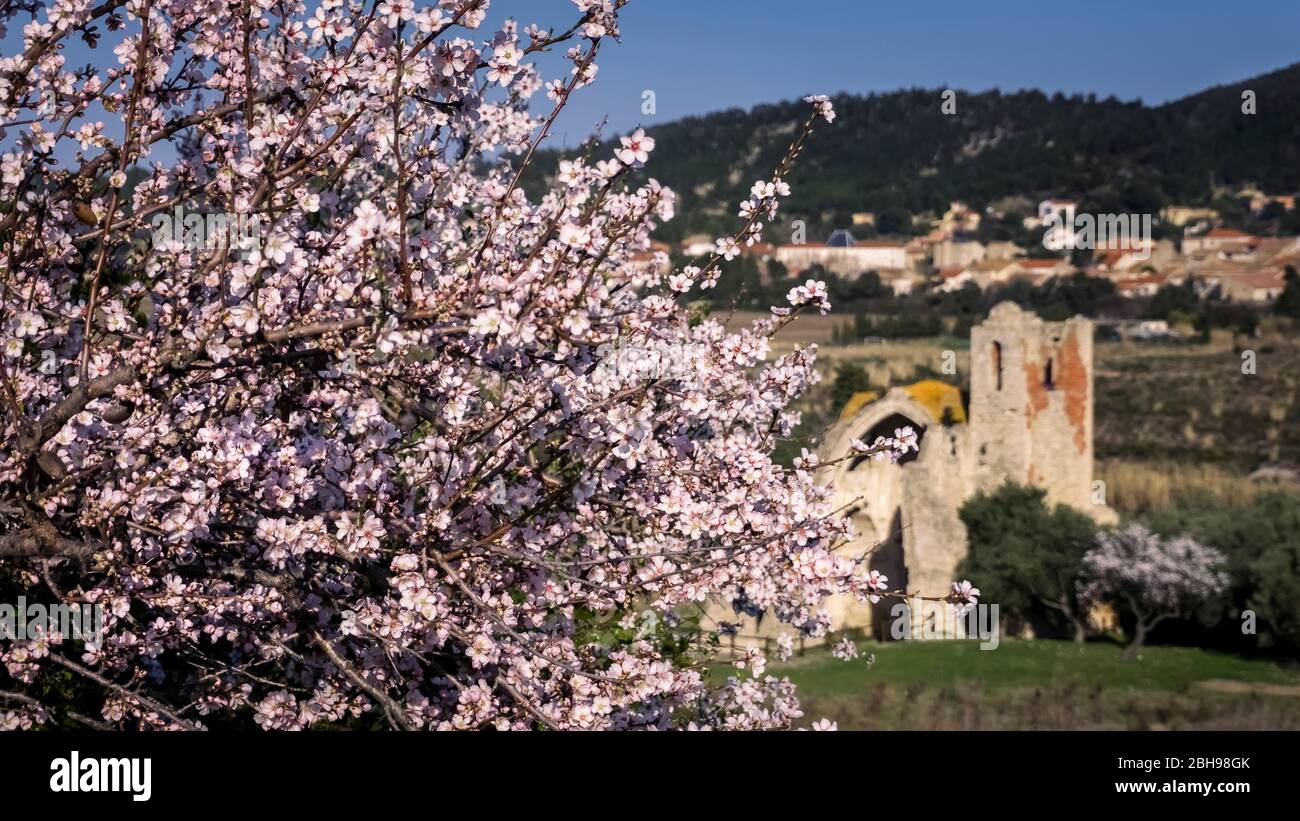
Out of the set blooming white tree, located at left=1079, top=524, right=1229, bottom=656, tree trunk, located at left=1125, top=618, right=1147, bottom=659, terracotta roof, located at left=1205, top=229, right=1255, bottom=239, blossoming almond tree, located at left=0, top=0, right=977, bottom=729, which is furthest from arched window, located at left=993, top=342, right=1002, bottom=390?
terracotta roof, located at left=1205, top=229, right=1255, bottom=239

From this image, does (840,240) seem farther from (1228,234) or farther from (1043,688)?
(1043,688)

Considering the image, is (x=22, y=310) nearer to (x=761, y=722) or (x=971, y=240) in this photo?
(x=761, y=722)

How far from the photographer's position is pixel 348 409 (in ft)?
Result: 12.6

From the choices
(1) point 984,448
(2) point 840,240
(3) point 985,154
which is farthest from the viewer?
(3) point 985,154

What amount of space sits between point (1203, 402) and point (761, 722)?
4856 centimetres

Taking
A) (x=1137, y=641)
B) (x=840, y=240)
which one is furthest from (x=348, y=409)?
(x=840, y=240)

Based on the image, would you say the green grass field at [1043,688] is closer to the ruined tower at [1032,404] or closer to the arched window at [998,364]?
the ruined tower at [1032,404]

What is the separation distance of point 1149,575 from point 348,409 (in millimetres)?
21712

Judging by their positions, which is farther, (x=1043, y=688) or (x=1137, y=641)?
(x=1137, y=641)

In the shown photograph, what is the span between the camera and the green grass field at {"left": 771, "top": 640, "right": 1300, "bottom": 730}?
18078mm

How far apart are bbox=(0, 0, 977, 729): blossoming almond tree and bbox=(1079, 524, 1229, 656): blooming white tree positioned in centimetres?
→ 2050

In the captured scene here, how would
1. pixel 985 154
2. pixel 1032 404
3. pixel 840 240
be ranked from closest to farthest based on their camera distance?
1. pixel 1032 404
2. pixel 840 240
3. pixel 985 154

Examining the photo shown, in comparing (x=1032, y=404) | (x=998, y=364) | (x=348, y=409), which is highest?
(x=998, y=364)
